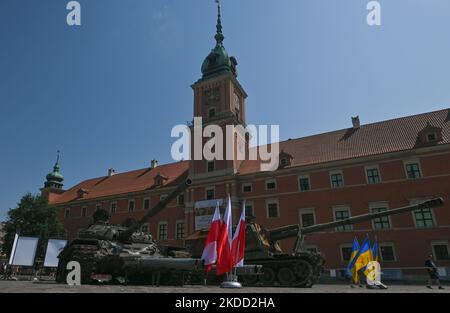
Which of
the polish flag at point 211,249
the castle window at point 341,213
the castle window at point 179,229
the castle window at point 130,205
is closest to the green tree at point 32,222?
the castle window at point 130,205

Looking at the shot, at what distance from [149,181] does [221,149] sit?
1227 cm

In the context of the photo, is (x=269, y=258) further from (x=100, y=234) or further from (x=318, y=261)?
(x=100, y=234)

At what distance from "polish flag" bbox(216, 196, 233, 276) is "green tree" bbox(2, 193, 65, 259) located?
3334 cm

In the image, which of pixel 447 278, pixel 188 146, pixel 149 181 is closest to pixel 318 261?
pixel 447 278

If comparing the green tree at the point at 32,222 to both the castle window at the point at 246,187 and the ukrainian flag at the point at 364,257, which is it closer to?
the castle window at the point at 246,187

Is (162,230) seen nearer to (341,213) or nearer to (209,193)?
(209,193)

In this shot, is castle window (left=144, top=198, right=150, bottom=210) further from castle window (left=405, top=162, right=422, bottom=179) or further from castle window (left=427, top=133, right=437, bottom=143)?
castle window (left=427, top=133, right=437, bottom=143)

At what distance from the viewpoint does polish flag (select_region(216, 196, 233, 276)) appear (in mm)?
9445

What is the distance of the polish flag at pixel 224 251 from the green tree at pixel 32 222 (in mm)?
33339

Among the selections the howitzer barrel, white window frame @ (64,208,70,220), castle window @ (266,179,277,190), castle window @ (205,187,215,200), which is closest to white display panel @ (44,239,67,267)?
the howitzer barrel

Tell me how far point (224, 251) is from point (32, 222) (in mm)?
35877

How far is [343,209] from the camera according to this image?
87.5ft

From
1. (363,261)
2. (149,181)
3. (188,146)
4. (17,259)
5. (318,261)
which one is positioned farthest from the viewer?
(149,181)

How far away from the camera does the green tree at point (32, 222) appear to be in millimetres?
35844
